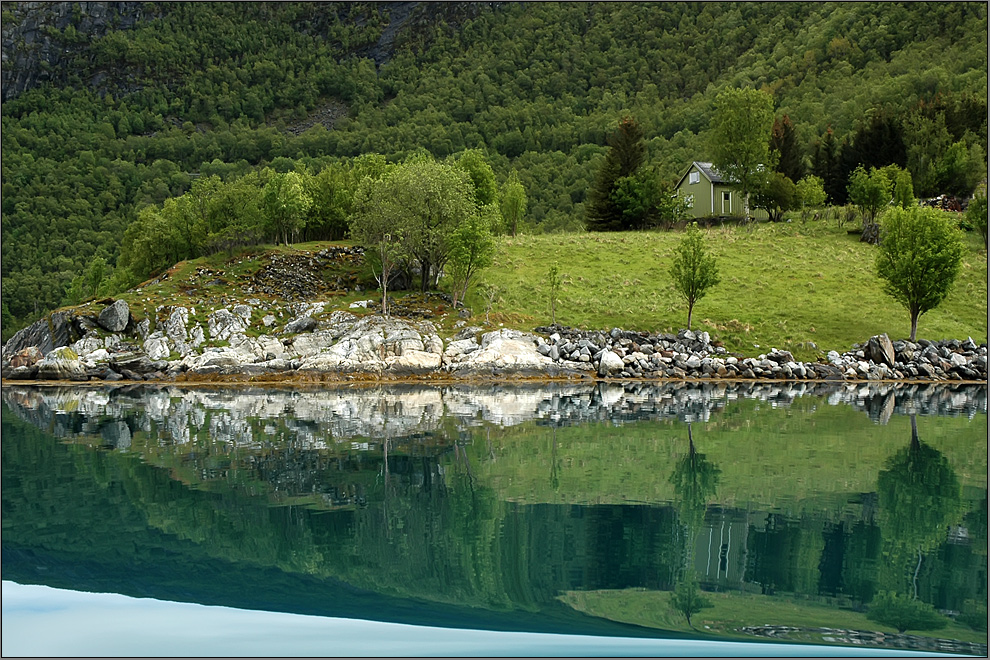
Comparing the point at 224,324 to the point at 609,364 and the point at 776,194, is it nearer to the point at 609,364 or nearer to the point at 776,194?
the point at 609,364

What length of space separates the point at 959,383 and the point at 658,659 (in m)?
48.1

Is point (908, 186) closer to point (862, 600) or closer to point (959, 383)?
point (959, 383)

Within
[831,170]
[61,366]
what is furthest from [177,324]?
[831,170]

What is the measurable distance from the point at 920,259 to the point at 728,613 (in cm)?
5042

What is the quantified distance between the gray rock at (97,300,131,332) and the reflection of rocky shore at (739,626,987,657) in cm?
5436

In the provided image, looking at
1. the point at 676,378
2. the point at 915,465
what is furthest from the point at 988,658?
the point at 676,378

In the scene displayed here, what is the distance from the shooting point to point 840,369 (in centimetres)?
5006

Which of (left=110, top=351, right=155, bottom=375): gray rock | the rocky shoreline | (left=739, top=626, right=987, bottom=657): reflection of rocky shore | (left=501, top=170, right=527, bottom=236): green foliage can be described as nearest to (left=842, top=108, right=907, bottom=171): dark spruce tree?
(left=501, top=170, right=527, bottom=236): green foliage

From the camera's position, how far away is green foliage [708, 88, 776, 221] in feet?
270

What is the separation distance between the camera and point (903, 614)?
10.1 metres

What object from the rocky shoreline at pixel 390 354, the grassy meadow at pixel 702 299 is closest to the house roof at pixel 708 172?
the grassy meadow at pixel 702 299

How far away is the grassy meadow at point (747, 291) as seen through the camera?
5569cm

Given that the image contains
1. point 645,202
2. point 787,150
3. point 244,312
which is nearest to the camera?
point 244,312

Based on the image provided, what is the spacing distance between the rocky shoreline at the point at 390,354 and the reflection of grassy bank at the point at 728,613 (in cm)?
4044
